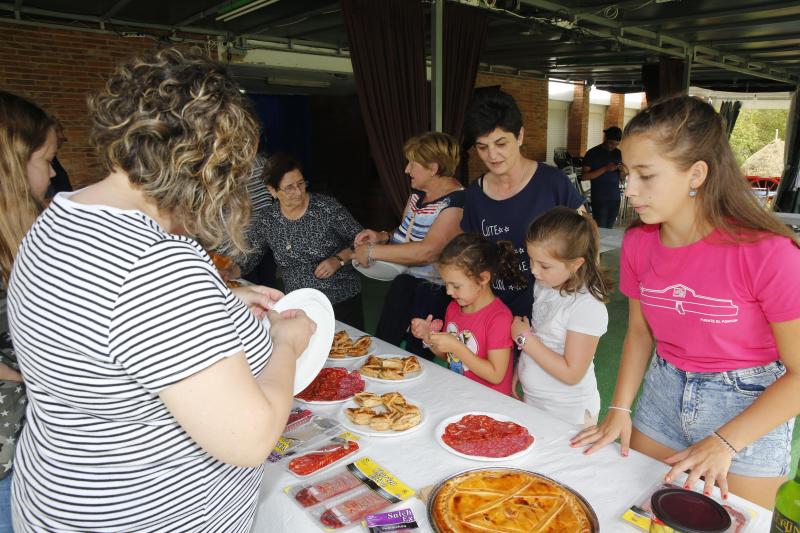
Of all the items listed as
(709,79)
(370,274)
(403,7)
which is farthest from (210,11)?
(709,79)

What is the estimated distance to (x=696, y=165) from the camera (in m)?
1.15

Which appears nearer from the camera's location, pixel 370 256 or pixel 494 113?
pixel 494 113

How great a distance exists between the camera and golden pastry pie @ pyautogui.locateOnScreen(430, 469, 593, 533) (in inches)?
38.9

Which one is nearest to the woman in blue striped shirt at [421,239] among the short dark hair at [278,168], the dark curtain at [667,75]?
the short dark hair at [278,168]

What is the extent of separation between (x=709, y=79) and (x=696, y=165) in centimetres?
1157

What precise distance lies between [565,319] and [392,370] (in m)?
0.61

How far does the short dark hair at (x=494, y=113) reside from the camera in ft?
6.69

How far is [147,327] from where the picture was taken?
0.69 metres

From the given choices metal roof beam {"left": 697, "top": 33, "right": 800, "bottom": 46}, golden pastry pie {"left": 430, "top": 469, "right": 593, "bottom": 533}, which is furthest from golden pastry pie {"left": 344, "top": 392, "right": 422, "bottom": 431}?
metal roof beam {"left": 697, "top": 33, "right": 800, "bottom": 46}

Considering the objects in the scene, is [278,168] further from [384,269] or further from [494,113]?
[494,113]

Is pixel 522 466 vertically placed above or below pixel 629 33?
below

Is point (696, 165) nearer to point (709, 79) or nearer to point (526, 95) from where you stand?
point (526, 95)

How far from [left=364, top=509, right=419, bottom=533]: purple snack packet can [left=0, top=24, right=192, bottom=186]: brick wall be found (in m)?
5.48

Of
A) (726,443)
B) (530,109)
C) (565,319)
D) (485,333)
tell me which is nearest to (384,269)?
(485,333)
